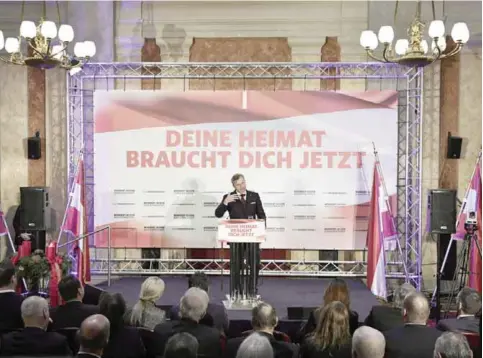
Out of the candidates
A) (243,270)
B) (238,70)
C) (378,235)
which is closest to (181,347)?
(243,270)

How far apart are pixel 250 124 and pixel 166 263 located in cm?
224

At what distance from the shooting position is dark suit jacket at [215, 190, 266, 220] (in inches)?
281

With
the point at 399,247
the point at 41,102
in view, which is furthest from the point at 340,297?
the point at 41,102

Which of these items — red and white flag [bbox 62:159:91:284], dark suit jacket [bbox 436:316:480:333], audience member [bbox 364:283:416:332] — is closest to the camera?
dark suit jacket [bbox 436:316:480:333]

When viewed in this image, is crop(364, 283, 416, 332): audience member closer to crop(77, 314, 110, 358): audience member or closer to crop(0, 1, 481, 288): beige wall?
crop(77, 314, 110, 358): audience member

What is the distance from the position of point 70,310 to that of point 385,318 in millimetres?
2123

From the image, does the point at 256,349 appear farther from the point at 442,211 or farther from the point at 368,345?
the point at 442,211

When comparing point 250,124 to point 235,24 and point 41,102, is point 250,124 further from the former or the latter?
point 41,102

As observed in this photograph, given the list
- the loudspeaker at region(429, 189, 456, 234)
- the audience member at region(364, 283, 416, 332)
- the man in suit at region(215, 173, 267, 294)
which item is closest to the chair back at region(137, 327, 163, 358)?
the audience member at region(364, 283, 416, 332)

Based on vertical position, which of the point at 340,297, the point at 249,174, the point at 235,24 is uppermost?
the point at 235,24

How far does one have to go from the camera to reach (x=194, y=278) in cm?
509

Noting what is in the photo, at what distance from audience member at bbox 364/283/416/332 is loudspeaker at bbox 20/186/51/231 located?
4992 millimetres

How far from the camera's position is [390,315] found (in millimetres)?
4633

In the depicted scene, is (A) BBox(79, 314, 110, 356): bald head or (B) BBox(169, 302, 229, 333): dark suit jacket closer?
(A) BBox(79, 314, 110, 356): bald head
